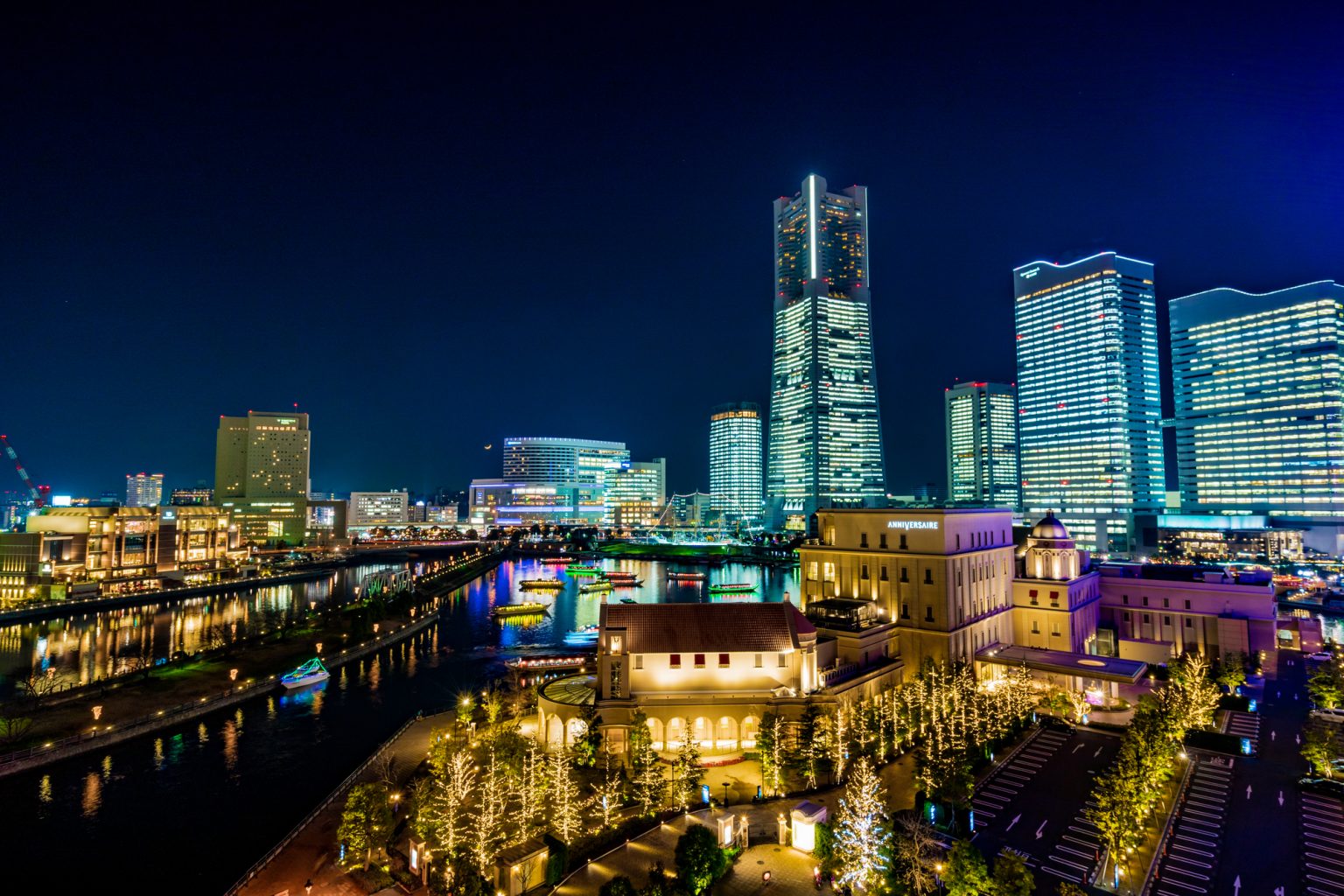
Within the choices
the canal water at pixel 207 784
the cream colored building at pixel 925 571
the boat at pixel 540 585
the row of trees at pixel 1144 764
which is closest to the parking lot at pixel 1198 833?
the row of trees at pixel 1144 764

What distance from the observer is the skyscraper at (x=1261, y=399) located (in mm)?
131750

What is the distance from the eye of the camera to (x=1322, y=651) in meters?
59.1

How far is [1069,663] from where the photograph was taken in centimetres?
4572

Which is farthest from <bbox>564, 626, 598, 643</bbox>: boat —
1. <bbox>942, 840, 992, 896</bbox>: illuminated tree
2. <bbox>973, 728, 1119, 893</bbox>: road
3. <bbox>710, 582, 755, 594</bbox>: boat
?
<bbox>942, 840, 992, 896</bbox>: illuminated tree

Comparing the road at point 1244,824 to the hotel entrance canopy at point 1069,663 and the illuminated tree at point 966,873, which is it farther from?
the illuminated tree at point 966,873

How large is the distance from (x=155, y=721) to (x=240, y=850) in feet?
70.3

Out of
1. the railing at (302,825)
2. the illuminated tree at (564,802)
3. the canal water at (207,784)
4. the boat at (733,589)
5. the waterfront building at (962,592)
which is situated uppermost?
the waterfront building at (962,592)

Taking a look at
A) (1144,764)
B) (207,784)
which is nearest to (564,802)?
(207,784)

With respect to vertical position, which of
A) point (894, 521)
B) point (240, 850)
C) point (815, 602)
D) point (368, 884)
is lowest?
point (240, 850)

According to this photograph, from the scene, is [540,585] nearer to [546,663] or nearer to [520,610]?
[520,610]

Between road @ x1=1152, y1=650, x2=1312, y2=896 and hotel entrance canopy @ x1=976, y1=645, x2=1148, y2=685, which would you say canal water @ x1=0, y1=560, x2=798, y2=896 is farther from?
hotel entrance canopy @ x1=976, y1=645, x2=1148, y2=685

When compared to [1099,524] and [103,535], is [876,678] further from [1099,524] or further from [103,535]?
[1099,524]

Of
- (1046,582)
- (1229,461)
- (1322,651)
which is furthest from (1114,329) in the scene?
(1046,582)

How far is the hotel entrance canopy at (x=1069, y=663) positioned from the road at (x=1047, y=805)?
213 inches
